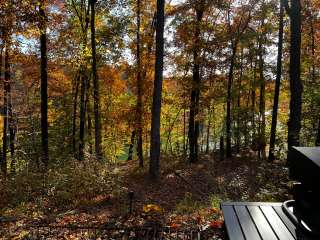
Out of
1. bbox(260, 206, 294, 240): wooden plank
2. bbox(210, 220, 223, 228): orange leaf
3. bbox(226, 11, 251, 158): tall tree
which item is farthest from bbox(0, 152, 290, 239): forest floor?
bbox(226, 11, 251, 158): tall tree

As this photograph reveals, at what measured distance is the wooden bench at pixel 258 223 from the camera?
11.6ft

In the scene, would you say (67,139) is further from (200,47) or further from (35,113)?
(200,47)

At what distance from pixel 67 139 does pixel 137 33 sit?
11.2 m

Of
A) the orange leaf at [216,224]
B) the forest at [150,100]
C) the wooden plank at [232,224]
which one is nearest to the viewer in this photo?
the wooden plank at [232,224]

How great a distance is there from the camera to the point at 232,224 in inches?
153

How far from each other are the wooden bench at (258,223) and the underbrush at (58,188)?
232 inches

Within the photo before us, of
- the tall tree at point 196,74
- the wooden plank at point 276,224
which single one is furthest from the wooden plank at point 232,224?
the tall tree at point 196,74

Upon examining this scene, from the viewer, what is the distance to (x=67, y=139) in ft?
78.6

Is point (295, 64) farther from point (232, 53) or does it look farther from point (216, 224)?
point (232, 53)

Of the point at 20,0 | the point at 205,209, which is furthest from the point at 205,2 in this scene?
the point at 205,209

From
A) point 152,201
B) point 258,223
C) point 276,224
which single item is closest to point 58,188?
point 152,201

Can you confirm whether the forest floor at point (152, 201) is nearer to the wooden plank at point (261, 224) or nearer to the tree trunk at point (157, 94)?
the tree trunk at point (157, 94)

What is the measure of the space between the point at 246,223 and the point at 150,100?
579 inches

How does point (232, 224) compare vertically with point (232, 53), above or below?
below
